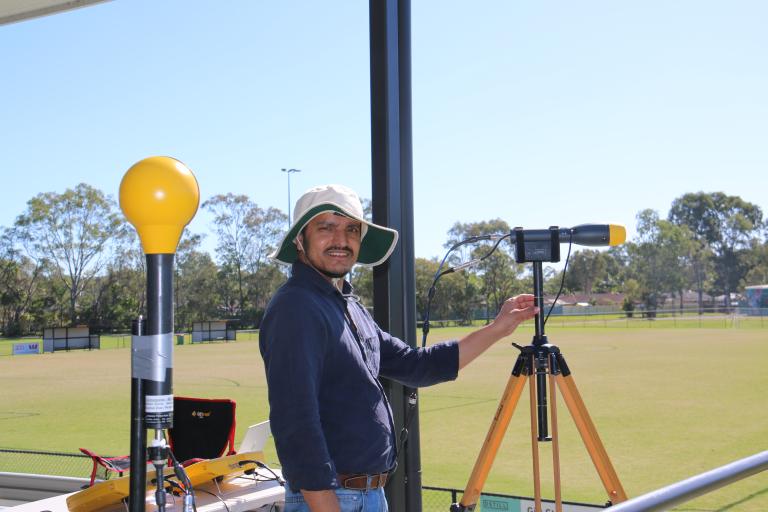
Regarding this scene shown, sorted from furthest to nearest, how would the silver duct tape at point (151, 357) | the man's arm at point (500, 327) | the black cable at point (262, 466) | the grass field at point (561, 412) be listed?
the grass field at point (561, 412) < the black cable at point (262, 466) < the man's arm at point (500, 327) < the silver duct tape at point (151, 357)

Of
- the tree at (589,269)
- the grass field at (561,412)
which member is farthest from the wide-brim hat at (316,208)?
the tree at (589,269)

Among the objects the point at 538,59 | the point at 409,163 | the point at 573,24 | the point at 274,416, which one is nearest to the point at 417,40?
the point at 409,163

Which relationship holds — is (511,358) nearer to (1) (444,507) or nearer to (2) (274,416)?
(1) (444,507)

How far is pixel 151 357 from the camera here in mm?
917

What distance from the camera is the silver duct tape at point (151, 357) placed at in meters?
0.92

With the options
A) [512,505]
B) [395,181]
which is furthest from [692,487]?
[512,505]

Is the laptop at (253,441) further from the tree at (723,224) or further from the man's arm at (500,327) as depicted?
the tree at (723,224)

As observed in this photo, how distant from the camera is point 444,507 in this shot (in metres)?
3.38

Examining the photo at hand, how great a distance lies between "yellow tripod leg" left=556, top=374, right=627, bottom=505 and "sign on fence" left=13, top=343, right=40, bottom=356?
937 inches

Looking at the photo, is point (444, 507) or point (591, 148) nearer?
point (444, 507)

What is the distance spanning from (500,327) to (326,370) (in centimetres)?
48

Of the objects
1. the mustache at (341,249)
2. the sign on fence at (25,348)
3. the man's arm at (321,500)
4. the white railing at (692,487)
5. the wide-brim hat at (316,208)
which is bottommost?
the sign on fence at (25,348)

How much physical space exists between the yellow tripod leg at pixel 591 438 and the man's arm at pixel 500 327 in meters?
0.18

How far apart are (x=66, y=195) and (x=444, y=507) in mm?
24813
